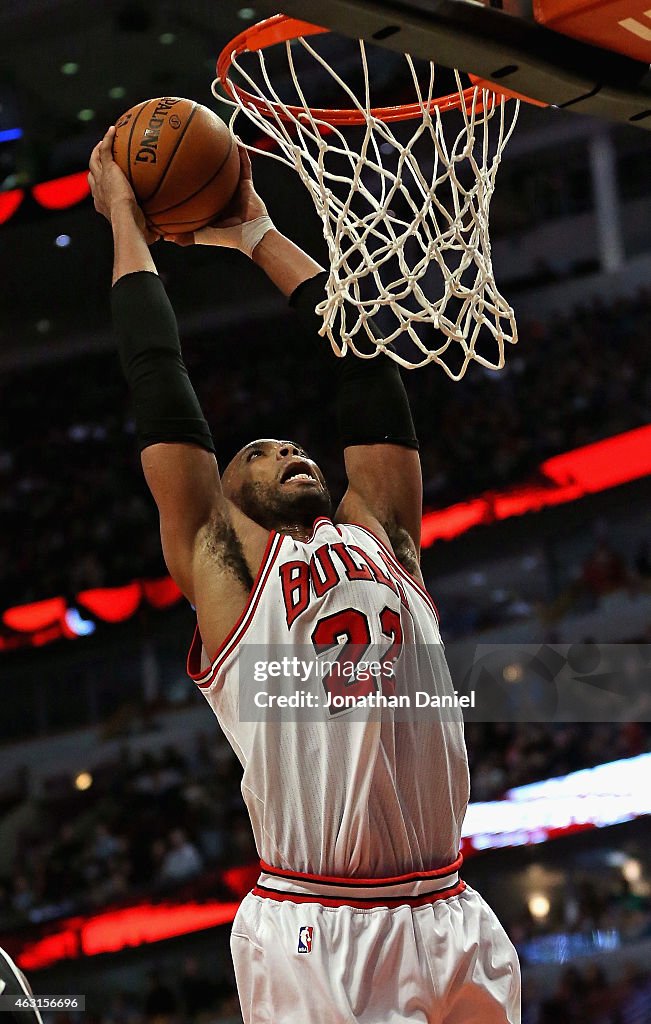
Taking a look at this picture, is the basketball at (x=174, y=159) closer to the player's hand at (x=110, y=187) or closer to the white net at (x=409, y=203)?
the player's hand at (x=110, y=187)

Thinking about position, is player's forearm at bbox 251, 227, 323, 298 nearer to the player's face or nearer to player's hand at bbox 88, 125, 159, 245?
player's hand at bbox 88, 125, 159, 245

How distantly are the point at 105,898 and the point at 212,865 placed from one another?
2.71 feet

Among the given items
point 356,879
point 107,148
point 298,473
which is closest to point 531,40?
point 298,473

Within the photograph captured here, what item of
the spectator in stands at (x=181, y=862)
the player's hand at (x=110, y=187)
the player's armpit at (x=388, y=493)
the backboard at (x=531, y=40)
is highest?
the backboard at (x=531, y=40)

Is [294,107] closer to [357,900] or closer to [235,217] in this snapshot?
[235,217]

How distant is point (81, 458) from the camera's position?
36.2 feet

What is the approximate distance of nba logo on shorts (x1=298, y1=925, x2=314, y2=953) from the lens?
2566 mm

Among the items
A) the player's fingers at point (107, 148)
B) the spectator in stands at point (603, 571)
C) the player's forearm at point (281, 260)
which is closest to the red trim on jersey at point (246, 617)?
the player's forearm at point (281, 260)

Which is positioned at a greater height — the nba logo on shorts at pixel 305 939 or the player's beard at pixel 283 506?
the player's beard at pixel 283 506

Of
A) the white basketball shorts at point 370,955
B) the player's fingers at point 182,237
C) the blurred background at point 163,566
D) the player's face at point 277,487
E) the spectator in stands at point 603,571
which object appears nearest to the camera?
the white basketball shorts at point 370,955

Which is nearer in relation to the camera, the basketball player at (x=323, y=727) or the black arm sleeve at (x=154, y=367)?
the basketball player at (x=323, y=727)

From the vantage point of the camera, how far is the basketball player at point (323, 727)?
259 cm

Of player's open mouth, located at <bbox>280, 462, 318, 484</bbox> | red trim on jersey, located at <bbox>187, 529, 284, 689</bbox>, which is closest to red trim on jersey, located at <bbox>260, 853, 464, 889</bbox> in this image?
red trim on jersey, located at <bbox>187, 529, 284, 689</bbox>

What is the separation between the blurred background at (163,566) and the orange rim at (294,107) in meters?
5.87
